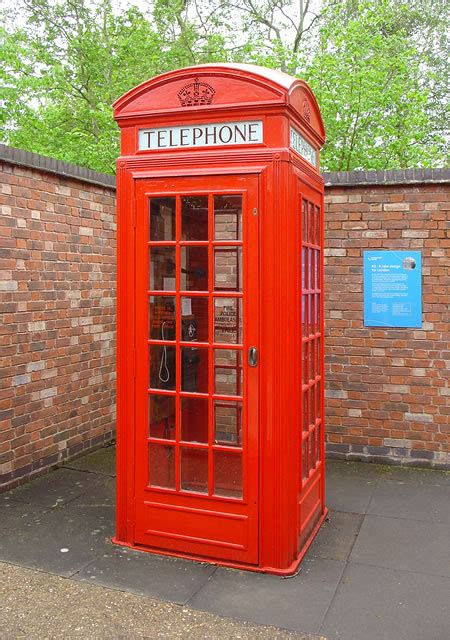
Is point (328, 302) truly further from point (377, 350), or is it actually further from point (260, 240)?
point (260, 240)

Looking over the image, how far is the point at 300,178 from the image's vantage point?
145 inches

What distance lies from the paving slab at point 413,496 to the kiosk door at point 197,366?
5.07ft

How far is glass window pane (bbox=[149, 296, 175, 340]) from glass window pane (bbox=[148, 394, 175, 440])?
1.30ft

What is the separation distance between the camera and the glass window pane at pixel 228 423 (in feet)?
11.9

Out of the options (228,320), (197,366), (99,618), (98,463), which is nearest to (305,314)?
(228,320)

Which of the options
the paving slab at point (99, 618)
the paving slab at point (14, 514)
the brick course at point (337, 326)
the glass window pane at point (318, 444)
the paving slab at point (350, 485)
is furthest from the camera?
the brick course at point (337, 326)

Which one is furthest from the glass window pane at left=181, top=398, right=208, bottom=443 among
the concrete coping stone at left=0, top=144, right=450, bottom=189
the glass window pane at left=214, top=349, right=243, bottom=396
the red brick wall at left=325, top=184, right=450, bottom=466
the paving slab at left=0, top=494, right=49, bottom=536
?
the concrete coping stone at left=0, top=144, right=450, bottom=189

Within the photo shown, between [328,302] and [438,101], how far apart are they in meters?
13.7

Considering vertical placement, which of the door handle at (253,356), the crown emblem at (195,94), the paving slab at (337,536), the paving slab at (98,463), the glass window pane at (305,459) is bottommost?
the paving slab at (337,536)

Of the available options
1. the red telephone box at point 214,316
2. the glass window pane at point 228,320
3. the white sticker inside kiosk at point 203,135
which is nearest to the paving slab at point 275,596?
the red telephone box at point 214,316

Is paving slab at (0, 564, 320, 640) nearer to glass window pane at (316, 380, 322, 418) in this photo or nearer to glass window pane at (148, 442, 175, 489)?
glass window pane at (148, 442, 175, 489)

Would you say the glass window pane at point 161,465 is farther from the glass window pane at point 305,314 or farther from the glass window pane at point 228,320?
the glass window pane at point 305,314

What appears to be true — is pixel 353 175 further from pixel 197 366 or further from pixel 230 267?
pixel 197 366

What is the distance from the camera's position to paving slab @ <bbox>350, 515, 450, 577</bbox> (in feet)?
12.0
